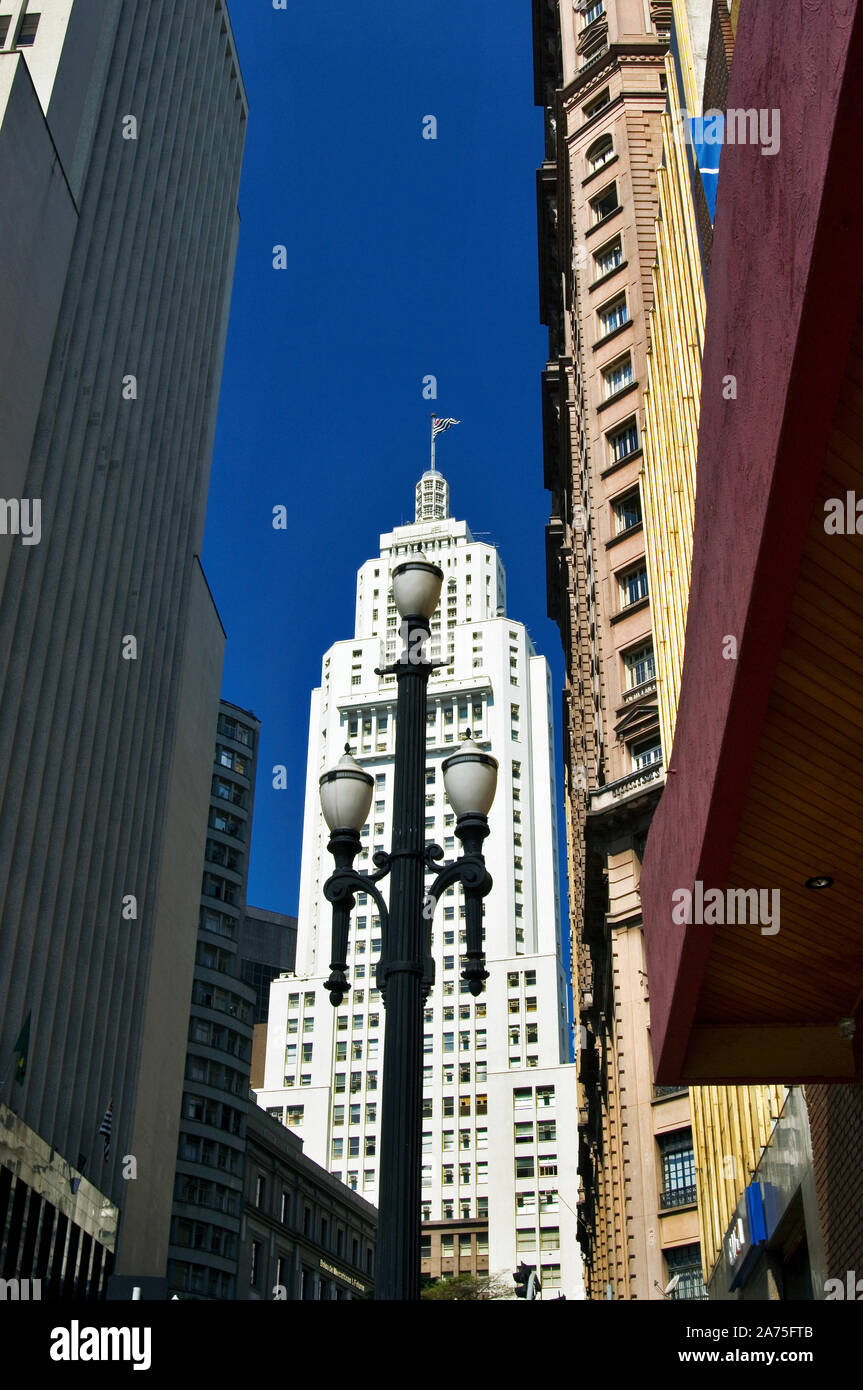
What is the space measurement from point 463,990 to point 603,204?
84529 mm

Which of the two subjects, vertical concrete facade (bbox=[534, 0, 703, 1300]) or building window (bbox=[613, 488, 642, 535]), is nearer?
vertical concrete facade (bbox=[534, 0, 703, 1300])

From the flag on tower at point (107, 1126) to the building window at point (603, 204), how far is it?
114ft

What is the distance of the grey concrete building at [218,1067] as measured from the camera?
71.4m

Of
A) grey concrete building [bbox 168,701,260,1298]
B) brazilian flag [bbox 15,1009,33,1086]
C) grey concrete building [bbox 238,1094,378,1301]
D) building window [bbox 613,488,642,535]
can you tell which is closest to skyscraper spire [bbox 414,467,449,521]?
grey concrete building [bbox 168,701,260,1298]

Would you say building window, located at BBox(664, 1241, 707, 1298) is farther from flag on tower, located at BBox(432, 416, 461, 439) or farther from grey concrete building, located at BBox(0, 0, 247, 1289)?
flag on tower, located at BBox(432, 416, 461, 439)

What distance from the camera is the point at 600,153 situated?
5262 cm

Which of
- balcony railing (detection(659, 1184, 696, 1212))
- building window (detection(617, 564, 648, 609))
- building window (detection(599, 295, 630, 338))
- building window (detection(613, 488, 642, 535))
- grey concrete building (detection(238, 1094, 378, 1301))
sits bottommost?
balcony railing (detection(659, 1184, 696, 1212))

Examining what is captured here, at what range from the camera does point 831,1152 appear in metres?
12.8

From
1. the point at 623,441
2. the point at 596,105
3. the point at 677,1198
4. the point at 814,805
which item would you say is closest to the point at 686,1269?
the point at 677,1198

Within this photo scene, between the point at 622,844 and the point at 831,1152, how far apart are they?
28.7 metres

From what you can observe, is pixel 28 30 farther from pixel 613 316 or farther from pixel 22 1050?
pixel 22 1050

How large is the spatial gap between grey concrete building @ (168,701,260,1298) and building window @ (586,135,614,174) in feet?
119

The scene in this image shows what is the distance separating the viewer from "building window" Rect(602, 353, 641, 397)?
47.2 m
